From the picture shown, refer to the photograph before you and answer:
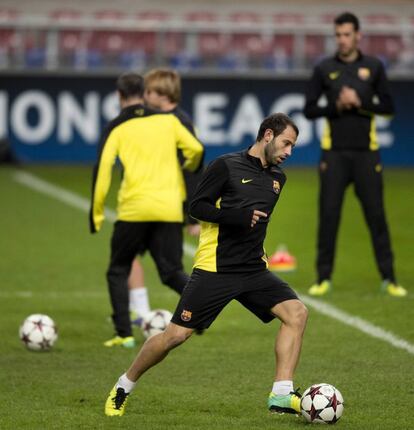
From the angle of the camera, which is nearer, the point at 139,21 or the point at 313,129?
the point at 313,129

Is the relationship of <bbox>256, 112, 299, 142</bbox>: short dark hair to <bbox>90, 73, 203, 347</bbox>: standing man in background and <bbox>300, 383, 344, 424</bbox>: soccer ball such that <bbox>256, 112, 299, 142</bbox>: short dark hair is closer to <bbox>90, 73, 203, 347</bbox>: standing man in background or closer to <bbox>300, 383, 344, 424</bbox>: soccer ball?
<bbox>300, 383, 344, 424</bbox>: soccer ball

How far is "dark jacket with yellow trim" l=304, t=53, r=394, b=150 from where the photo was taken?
39.2 ft

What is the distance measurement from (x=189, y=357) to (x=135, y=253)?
927 millimetres

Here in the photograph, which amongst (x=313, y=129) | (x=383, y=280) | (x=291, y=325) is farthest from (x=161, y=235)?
(x=313, y=129)

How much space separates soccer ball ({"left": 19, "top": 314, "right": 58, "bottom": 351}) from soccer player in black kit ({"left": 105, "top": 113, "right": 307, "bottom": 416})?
2.18 meters

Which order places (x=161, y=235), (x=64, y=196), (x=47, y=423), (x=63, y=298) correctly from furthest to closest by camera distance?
(x=64, y=196), (x=63, y=298), (x=161, y=235), (x=47, y=423)

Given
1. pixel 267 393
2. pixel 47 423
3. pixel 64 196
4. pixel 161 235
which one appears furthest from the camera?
pixel 64 196

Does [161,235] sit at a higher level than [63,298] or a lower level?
higher

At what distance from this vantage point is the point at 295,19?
32.7 metres

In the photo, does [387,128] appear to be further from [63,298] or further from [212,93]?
[63,298]

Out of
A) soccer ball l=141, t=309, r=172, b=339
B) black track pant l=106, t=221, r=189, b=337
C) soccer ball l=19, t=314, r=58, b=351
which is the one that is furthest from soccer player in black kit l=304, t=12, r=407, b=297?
soccer ball l=19, t=314, r=58, b=351

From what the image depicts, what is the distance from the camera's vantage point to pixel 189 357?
30.0 feet

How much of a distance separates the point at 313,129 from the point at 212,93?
2279mm

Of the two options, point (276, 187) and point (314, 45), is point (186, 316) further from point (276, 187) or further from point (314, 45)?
point (314, 45)
